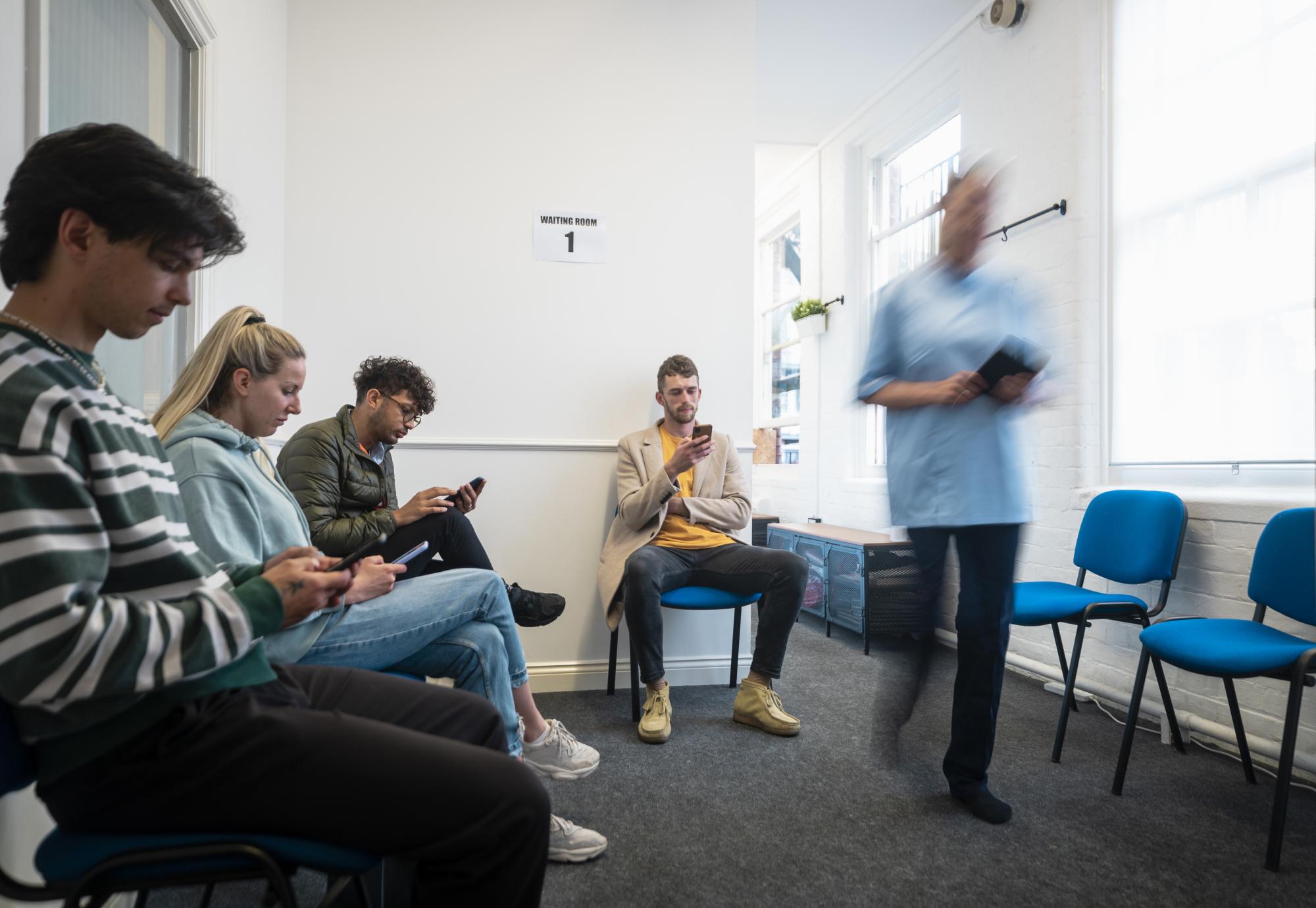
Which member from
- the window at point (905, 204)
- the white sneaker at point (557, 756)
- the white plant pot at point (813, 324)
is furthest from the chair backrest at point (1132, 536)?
the white plant pot at point (813, 324)

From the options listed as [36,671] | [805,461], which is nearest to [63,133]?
[36,671]

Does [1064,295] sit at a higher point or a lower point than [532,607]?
higher

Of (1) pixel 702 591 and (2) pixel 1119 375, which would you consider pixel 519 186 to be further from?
(2) pixel 1119 375

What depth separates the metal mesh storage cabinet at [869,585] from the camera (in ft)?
12.1

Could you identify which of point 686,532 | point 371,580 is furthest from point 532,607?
point 371,580

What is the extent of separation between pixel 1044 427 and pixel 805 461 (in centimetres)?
236

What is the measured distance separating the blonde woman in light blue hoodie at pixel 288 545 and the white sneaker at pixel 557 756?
0.59ft

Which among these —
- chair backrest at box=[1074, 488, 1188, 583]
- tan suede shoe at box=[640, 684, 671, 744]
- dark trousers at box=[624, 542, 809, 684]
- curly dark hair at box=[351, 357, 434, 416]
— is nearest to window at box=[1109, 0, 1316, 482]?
chair backrest at box=[1074, 488, 1188, 583]

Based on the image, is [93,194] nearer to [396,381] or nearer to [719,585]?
[396,381]

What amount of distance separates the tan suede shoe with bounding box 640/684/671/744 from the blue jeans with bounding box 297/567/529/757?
0.87m

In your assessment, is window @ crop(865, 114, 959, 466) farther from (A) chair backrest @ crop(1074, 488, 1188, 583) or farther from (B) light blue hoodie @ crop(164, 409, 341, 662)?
(B) light blue hoodie @ crop(164, 409, 341, 662)

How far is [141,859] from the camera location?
79 centimetres

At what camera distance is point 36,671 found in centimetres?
70

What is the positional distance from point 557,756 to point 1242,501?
216 cm
